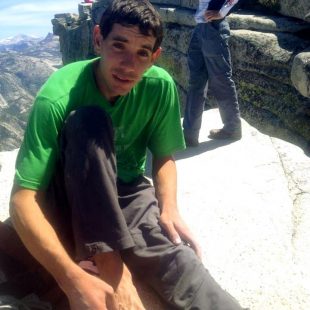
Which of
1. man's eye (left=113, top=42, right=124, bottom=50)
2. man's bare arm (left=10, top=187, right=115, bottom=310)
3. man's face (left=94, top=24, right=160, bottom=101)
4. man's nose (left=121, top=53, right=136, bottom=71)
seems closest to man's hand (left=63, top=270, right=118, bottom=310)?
man's bare arm (left=10, top=187, right=115, bottom=310)

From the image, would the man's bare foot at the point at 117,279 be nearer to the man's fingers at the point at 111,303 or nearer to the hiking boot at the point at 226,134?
the man's fingers at the point at 111,303

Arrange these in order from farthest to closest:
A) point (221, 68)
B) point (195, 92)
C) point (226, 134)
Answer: point (226, 134)
point (195, 92)
point (221, 68)

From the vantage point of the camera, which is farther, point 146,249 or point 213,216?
point 213,216

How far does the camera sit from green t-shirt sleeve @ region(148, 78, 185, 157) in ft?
11.9

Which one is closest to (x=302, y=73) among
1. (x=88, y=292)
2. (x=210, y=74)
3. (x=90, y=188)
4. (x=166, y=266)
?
(x=210, y=74)

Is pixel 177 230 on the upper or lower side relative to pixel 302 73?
upper

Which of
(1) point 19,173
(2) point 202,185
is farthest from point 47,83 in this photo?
(2) point 202,185

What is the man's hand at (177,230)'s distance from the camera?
3.39m

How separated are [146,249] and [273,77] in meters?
9.74

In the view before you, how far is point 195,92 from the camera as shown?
7.28 m

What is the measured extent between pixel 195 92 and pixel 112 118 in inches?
161

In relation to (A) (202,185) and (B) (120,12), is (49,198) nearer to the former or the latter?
(B) (120,12)

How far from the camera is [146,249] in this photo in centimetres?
324

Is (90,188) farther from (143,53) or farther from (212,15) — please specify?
(212,15)
